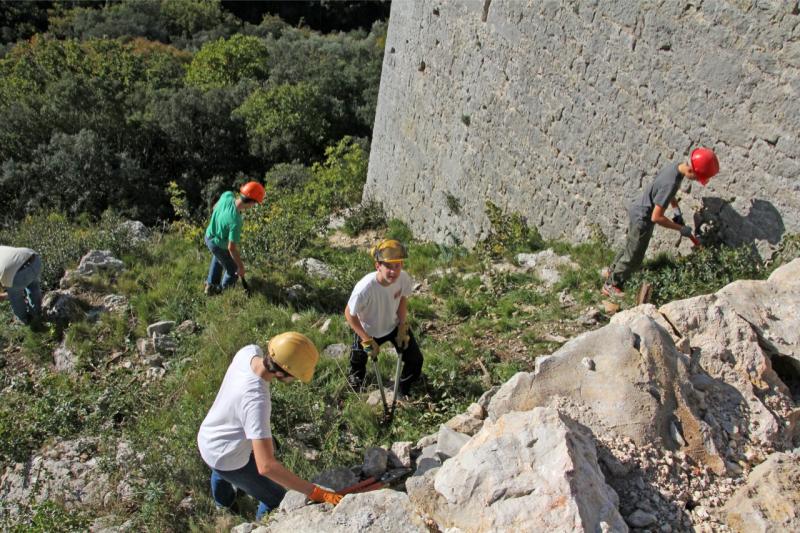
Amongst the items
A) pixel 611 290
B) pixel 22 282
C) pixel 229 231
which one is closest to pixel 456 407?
pixel 611 290

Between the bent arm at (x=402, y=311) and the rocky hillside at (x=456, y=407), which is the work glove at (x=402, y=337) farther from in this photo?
the rocky hillside at (x=456, y=407)

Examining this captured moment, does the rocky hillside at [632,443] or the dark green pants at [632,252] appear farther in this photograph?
the dark green pants at [632,252]

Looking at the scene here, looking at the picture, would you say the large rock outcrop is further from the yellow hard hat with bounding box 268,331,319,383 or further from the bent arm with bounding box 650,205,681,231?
the bent arm with bounding box 650,205,681,231

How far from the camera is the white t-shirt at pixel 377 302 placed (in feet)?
13.7

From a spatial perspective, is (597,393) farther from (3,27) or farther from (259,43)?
(3,27)

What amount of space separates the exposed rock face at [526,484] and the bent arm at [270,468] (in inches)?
25.3

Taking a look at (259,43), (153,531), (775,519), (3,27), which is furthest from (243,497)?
(3,27)

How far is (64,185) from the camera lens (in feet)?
38.9

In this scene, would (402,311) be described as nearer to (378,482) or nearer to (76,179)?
(378,482)

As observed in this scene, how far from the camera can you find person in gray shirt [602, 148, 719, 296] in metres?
4.98

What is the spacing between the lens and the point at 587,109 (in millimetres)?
6371

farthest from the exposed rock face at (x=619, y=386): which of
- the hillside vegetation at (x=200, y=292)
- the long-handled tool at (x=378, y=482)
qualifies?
the hillside vegetation at (x=200, y=292)

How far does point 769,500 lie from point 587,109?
14.4 feet

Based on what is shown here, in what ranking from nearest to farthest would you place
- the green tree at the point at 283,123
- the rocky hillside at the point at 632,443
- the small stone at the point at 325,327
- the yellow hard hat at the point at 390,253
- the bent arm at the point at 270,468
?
the rocky hillside at the point at 632,443 → the bent arm at the point at 270,468 → the yellow hard hat at the point at 390,253 → the small stone at the point at 325,327 → the green tree at the point at 283,123
